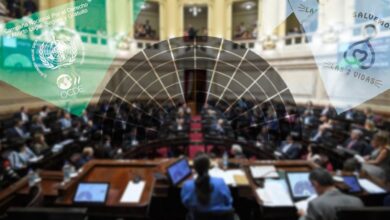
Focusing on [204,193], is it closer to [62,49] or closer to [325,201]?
[325,201]

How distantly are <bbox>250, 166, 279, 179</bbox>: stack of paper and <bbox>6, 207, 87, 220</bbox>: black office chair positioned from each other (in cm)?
216

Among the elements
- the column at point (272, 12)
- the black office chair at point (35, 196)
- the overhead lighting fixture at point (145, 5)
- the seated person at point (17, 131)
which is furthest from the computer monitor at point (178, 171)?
the seated person at point (17, 131)

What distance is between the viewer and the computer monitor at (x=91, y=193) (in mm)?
2692

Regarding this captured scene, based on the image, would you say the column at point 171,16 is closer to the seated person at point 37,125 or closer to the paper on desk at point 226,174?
the paper on desk at point 226,174

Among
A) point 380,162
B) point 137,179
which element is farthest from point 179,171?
point 380,162

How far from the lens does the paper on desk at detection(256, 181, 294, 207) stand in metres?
2.72

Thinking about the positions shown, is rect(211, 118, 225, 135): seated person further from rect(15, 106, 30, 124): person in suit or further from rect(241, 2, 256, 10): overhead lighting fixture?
rect(15, 106, 30, 124): person in suit

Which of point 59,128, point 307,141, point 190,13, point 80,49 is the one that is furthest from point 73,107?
point 307,141

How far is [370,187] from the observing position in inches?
123

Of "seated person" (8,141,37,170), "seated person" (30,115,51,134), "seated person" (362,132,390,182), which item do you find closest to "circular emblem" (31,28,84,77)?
"seated person" (8,141,37,170)

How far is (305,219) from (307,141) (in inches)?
176

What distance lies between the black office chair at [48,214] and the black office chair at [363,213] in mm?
1738

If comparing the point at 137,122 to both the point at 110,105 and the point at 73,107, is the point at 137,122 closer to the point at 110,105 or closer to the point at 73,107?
the point at 110,105

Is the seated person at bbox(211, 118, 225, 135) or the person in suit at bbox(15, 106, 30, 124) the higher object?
the person in suit at bbox(15, 106, 30, 124)
